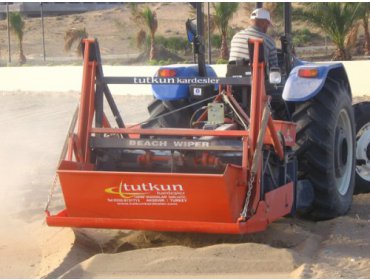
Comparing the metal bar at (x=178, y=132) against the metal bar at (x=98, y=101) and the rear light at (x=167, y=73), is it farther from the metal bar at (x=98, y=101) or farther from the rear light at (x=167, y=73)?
the rear light at (x=167, y=73)

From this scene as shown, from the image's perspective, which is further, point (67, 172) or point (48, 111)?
point (48, 111)

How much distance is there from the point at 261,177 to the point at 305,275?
94 cm

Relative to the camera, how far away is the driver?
19.8 feet

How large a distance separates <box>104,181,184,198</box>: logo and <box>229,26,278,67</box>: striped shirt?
1489mm

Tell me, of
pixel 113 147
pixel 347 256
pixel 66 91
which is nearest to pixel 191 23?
pixel 113 147

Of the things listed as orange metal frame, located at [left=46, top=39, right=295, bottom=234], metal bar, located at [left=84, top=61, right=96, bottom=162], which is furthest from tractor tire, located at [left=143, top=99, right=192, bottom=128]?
orange metal frame, located at [left=46, top=39, right=295, bottom=234]

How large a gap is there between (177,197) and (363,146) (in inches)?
106

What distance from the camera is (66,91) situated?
17.8 metres

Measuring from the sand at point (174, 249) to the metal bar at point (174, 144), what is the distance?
645 millimetres

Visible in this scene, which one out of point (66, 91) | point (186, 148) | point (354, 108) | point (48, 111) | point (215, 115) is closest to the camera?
point (186, 148)

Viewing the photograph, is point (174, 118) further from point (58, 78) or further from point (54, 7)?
point (54, 7)

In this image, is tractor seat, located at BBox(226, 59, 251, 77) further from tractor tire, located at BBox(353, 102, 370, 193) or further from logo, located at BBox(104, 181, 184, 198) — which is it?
tractor tire, located at BBox(353, 102, 370, 193)

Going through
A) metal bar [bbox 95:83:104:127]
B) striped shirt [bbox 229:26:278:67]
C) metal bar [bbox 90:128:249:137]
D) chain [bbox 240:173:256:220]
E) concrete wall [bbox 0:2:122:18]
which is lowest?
chain [bbox 240:173:256:220]

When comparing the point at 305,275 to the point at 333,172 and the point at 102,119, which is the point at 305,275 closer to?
the point at 333,172
